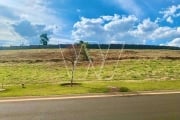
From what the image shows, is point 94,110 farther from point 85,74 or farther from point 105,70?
point 105,70

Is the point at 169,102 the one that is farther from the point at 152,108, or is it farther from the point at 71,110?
the point at 71,110

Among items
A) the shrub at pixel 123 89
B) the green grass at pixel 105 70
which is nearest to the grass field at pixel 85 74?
the green grass at pixel 105 70

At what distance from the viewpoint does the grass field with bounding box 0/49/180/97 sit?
24.5m

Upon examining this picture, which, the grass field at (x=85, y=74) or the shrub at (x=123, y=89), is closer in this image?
the shrub at (x=123, y=89)

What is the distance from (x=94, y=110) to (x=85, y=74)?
945 inches

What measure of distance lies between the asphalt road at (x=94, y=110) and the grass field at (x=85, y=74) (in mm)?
4445

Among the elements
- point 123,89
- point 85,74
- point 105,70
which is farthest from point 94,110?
point 105,70

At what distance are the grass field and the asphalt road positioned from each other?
444 cm

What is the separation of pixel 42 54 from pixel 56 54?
2.82m

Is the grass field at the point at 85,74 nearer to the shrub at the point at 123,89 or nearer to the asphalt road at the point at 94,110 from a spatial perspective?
the shrub at the point at 123,89

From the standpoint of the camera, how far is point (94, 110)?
15547 millimetres

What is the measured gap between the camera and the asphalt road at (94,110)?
13.8 metres

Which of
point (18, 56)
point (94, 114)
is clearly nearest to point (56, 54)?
point (18, 56)

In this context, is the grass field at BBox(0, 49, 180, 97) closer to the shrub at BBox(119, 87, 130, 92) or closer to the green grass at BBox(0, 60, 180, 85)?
the green grass at BBox(0, 60, 180, 85)
